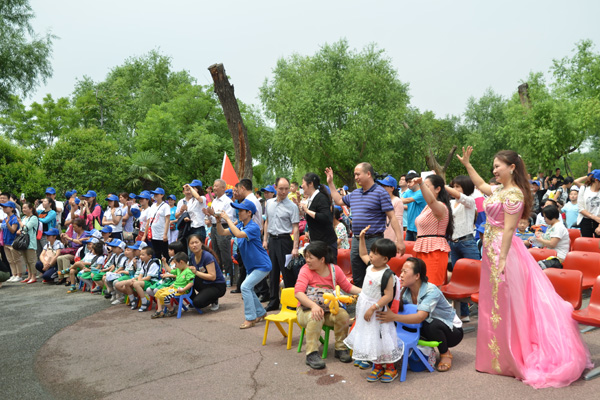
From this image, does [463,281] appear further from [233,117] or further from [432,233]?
[233,117]

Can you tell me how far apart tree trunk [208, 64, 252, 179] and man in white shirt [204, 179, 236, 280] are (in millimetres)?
3885

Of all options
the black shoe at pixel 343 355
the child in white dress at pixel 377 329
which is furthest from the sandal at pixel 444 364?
the black shoe at pixel 343 355

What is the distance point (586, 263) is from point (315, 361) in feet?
12.4

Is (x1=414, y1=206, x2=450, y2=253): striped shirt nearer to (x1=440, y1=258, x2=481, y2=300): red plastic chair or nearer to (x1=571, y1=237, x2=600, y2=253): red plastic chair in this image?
(x1=440, y1=258, x2=481, y2=300): red plastic chair

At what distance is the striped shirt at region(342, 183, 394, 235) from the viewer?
5.62 m

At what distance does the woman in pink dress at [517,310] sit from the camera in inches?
157

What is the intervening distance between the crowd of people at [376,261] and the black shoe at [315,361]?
0.4 inches

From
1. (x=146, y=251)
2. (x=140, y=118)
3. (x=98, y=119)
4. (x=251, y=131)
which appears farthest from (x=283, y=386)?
(x=98, y=119)

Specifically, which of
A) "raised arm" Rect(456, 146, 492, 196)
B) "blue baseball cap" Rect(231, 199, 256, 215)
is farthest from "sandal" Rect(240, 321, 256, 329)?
"raised arm" Rect(456, 146, 492, 196)

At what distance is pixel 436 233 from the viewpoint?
5.44 meters

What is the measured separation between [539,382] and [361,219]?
2567 mm

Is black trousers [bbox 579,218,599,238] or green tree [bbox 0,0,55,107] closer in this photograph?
black trousers [bbox 579,218,599,238]

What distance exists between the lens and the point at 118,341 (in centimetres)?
604

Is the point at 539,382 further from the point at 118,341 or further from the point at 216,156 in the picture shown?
the point at 216,156
